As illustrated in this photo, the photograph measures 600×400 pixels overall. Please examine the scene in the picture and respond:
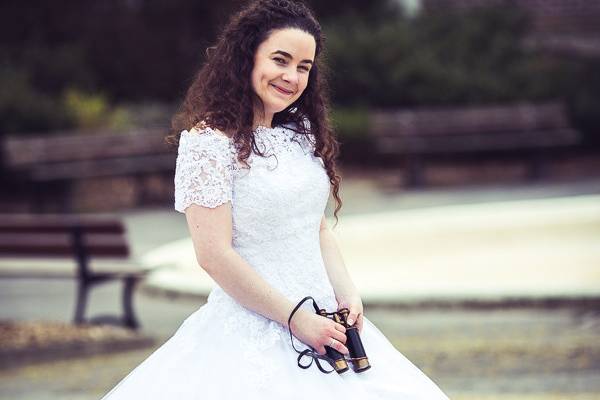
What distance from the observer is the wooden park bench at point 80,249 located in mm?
8881

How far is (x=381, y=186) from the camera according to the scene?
17062mm

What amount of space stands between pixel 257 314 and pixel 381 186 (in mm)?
13961

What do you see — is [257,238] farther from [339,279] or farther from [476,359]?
[476,359]

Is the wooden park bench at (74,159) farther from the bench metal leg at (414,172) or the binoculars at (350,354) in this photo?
the binoculars at (350,354)

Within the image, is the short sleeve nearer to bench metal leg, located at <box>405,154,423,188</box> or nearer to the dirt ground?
the dirt ground

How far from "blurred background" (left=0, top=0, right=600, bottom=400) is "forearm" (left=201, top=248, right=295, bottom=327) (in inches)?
33.2

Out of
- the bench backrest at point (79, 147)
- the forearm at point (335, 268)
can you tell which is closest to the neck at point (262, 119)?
the forearm at point (335, 268)

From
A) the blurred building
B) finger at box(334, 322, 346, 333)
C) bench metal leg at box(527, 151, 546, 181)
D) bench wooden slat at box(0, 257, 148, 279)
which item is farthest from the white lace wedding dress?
the blurred building

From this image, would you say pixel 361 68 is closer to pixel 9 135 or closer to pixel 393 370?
pixel 9 135

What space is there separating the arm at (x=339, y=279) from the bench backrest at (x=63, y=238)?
223 inches

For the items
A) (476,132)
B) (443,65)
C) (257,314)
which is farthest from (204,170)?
(443,65)

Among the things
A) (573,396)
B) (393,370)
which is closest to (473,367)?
(573,396)

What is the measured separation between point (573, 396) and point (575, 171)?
39.2ft

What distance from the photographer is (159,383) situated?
10.4ft
